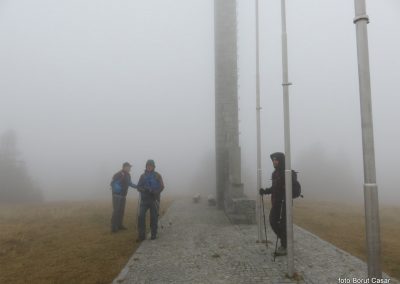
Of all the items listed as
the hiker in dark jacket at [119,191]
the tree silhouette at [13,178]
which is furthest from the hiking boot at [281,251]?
the tree silhouette at [13,178]

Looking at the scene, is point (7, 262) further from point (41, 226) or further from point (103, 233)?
point (41, 226)

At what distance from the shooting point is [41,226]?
44.1ft

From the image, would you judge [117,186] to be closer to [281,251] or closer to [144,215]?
[144,215]

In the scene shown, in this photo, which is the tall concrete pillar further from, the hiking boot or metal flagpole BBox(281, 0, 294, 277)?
metal flagpole BBox(281, 0, 294, 277)

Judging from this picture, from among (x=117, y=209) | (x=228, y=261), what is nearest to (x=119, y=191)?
(x=117, y=209)

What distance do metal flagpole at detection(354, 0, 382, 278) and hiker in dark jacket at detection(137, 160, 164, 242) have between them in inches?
292

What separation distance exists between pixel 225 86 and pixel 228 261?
36.8 feet

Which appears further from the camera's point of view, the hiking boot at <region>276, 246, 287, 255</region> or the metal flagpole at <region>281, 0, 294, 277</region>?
the hiking boot at <region>276, 246, 287, 255</region>

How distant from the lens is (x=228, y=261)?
7.82m

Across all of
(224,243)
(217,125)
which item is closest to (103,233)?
(224,243)

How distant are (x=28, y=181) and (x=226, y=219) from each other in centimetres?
3067

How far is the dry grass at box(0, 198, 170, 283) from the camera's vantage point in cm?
708

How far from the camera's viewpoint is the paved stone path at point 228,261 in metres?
6.64

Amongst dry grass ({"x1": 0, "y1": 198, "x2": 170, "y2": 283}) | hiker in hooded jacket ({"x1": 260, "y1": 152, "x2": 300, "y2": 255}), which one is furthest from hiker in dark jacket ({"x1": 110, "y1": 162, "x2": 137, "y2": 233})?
hiker in hooded jacket ({"x1": 260, "y1": 152, "x2": 300, "y2": 255})
